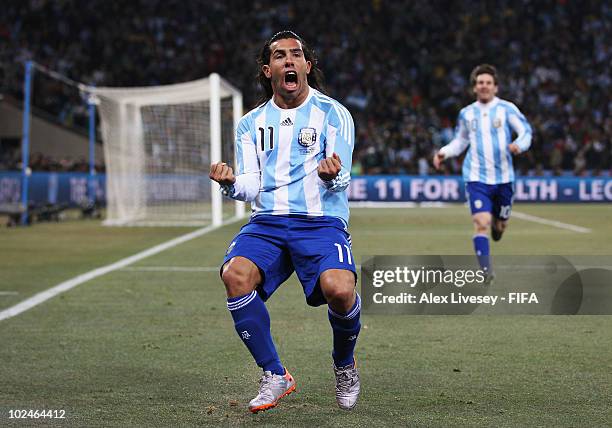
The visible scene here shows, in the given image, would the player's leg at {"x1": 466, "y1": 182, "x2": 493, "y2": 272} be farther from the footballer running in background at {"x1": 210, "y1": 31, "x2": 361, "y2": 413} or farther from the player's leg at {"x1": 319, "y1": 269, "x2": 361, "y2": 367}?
the player's leg at {"x1": 319, "y1": 269, "x2": 361, "y2": 367}

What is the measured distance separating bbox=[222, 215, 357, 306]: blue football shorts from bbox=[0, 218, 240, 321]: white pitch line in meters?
3.58

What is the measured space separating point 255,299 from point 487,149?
20.9 ft

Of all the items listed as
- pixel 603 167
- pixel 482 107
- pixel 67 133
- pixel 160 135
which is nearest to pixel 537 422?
pixel 482 107

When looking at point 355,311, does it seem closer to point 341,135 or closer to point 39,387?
point 341,135

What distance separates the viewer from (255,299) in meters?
5.15

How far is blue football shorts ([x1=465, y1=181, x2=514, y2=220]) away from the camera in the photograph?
1101cm

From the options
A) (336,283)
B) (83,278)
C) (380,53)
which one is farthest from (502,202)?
(380,53)

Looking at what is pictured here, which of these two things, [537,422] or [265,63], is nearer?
[537,422]

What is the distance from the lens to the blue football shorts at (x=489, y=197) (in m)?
11.0

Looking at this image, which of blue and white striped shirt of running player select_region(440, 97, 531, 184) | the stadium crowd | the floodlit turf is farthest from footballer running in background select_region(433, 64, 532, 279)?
the stadium crowd

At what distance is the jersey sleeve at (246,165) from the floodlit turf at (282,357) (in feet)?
3.44

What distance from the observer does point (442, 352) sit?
6.69 meters

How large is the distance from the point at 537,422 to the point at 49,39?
105 feet

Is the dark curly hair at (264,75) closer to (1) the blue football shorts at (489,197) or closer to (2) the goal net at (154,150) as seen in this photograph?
(1) the blue football shorts at (489,197)
